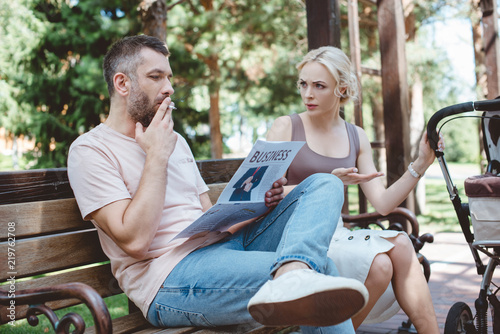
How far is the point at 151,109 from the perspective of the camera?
2338 mm

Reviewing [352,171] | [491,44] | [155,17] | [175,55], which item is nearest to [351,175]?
[352,171]

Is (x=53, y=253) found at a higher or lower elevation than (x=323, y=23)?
lower

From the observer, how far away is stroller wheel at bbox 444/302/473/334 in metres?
2.58

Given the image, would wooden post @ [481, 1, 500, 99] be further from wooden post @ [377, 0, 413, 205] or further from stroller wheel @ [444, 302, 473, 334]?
stroller wheel @ [444, 302, 473, 334]

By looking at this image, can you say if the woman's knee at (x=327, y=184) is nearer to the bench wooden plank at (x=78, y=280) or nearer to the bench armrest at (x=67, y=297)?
the bench armrest at (x=67, y=297)

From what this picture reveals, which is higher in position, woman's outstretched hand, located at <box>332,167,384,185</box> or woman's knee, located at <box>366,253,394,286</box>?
woman's outstretched hand, located at <box>332,167,384,185</box>

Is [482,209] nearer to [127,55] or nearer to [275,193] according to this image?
[275,193]

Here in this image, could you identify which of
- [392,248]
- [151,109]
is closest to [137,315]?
[151,109]

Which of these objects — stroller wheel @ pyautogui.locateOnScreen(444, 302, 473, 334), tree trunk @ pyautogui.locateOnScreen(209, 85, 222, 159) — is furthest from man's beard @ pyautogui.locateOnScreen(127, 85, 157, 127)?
tree trunk @ pyautogui.locateOnScreen(209, 85, 222, 159)

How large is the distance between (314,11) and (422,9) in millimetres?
8252

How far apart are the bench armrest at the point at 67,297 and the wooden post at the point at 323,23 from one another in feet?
9.86

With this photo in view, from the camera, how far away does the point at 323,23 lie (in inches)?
163

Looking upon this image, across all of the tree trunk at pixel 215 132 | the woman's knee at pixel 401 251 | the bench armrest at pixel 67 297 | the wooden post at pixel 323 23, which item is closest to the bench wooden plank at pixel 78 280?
the bench armrest at pixel 67 297

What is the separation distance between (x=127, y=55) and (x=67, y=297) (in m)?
1.13
